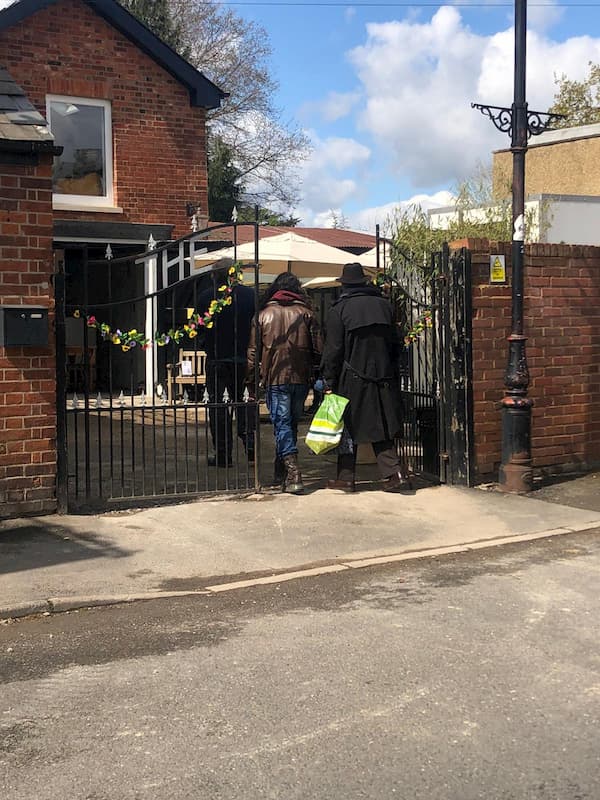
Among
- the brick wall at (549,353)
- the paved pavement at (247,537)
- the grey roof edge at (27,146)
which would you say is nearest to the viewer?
the paved pavement at (247,537)

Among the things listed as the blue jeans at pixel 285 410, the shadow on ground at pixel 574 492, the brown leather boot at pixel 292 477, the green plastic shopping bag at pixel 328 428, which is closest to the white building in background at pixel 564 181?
the shadow on ground at pixel 574 492

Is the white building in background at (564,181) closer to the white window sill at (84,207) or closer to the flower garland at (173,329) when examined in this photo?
the white window sill at (84,207)

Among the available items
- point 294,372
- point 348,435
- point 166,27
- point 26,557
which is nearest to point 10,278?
point 26,557

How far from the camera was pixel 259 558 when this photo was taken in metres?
5.86

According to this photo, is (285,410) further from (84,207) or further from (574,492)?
(84,207)

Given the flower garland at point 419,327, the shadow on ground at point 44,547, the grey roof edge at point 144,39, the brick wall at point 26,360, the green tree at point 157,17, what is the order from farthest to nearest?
the green tree at point 157,17
the grey roof edge at point 144,39
the flower garland at point 419,327
the brick wall at point 26,360
the shadow on ground at point 44,547

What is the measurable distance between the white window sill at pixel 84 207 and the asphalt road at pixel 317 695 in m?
10.7

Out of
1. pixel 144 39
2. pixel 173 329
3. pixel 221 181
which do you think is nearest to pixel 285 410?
pixel 173 329

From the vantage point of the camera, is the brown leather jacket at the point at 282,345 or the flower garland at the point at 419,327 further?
the flower garland at the point at 419,327

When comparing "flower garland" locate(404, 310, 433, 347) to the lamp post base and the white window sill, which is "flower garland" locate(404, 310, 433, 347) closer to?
the lamp post base

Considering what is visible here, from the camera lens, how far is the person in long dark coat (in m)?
7.66

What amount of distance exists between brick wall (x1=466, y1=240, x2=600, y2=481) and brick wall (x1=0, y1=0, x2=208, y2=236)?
846cm

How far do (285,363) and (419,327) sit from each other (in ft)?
4.90

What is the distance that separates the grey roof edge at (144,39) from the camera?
538 inches
